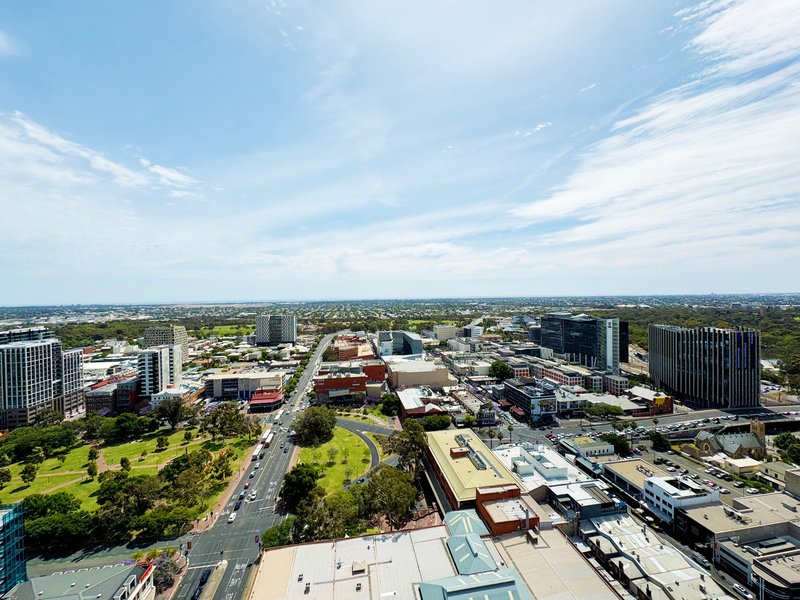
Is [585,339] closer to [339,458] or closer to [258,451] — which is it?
[339,458]

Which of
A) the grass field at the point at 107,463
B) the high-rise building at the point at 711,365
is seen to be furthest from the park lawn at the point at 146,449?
the high-rise building at the point at 711,365

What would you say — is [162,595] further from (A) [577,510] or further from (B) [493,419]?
(B) [493,419]

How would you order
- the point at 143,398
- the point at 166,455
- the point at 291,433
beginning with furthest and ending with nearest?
the point at 143,398, the point at 291,433, the point at 166,455

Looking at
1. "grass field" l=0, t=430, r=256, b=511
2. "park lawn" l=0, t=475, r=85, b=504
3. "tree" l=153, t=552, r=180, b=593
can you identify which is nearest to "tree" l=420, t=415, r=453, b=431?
"grass field" l=0, t=430, r=256, b=511

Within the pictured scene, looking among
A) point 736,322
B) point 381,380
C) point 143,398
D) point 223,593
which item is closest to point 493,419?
point 381,380

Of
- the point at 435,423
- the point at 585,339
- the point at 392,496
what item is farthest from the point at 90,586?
the point at 585,339
